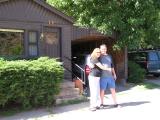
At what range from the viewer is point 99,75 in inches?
508

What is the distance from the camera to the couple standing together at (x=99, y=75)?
12.8 m

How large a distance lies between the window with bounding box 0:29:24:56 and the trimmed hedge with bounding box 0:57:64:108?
9.38 feet

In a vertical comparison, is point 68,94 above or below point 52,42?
below

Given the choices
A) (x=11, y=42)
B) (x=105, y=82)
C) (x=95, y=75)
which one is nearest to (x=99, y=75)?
(x=95, y=75)

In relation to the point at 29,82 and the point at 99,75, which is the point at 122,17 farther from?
the point at 29,82

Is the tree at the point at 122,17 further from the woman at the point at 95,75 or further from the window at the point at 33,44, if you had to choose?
the woman at the point at 95,75

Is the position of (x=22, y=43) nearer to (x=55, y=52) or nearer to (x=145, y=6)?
(x=55, y=52)

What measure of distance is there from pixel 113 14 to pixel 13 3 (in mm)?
5619

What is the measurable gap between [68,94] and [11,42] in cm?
341

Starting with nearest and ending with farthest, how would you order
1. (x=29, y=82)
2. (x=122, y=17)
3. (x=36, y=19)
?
(x=29, y=82), (x=36, y=19), (x=122, y=17)

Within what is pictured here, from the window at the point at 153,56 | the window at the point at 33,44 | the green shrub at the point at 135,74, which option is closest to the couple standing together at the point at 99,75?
the window at the point at 33,44

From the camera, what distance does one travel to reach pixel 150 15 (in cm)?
2025

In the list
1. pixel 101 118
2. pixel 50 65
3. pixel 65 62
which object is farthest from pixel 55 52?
pixel 101 118

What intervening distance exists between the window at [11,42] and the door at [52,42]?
1.29 meters
